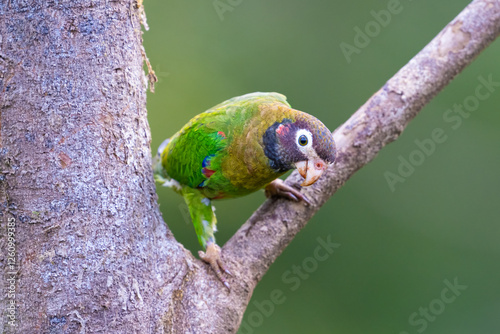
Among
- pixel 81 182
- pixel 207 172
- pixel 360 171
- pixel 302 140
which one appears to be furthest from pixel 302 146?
pixel 360 171

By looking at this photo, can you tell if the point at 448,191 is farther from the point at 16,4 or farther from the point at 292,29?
the point at 16,4

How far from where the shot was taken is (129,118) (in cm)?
263

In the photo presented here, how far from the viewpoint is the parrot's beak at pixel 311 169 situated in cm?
298

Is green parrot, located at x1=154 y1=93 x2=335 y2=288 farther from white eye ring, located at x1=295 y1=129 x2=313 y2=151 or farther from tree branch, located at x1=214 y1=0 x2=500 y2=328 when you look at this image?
tree branch, located at x1=214 y1=0 x2=500 y2=328

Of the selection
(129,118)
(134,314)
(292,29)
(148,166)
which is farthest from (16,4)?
(292,29)

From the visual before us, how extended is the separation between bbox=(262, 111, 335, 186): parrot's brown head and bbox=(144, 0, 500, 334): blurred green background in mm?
3904

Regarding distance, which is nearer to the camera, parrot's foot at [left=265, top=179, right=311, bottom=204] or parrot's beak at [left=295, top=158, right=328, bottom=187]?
parrot's beak at [left=295, top=158, right=328, bottom=187]

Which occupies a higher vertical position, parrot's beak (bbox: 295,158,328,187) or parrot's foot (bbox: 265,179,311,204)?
parrot's beak (bbox: 295,158,328,187)

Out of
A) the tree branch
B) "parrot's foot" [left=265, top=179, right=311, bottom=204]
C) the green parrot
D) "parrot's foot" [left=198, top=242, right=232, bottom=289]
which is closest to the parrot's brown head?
the green parrot

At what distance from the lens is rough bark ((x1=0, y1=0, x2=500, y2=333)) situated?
93.7 inches

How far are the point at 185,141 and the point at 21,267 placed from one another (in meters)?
1.41

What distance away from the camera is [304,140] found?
9.68ft

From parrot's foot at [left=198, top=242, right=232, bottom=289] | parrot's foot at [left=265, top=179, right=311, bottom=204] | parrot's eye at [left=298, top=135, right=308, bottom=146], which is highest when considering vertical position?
parrot's eye at [left=298, top=135, right=308, bottom=146]

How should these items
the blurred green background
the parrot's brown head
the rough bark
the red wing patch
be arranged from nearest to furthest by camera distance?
1. the rough bark
2. the parrot's brown head
3. the red wing patch
4. the blurred green background
